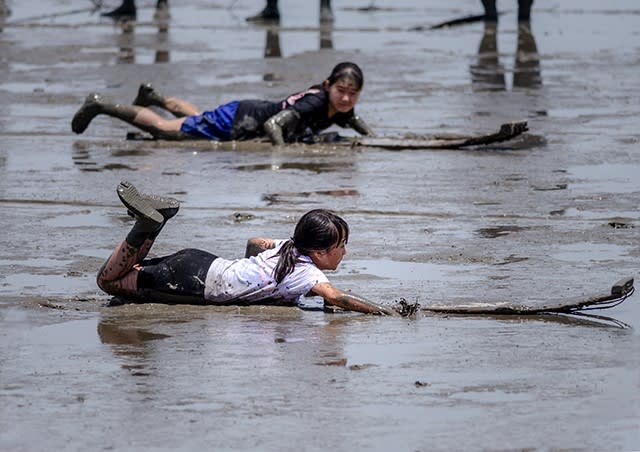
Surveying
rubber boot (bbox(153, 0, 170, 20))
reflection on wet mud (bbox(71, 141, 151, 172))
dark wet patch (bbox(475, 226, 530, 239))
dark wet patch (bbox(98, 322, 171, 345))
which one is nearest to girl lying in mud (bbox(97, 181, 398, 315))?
dark wet patch (bbox(98, 322, 171, 345))

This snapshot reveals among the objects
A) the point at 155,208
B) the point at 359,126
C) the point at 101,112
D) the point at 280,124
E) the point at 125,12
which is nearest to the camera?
the point at 155,208

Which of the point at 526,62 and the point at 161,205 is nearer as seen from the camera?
the point at 161,205

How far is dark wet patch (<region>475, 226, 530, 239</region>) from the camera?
368 inches

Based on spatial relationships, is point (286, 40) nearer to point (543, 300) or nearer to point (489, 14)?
point (489, 14)

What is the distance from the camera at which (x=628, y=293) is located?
23.8ft

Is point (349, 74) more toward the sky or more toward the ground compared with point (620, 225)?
more toward the sky

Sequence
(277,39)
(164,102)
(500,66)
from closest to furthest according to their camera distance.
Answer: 1. (164,102)
2. (500,66)
3. (277,39)

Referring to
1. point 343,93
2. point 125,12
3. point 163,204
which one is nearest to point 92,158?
point 343,93

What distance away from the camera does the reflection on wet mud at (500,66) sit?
16969 mm

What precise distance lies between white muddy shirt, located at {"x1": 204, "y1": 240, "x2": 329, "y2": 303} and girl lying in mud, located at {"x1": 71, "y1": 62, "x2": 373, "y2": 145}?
4791mm

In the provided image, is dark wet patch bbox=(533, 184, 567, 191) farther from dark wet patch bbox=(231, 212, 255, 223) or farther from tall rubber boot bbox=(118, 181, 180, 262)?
tall rubber boot bbox=(118, 181, 180, 262)

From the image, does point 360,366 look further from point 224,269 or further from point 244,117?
point 244,117

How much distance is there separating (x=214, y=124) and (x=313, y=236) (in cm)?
556

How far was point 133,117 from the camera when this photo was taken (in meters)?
13.0
